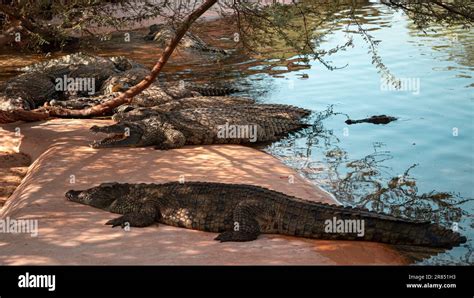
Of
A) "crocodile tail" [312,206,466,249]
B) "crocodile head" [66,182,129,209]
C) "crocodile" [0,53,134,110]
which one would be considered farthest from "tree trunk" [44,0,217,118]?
"crocodile tail" [312,206,466,249]

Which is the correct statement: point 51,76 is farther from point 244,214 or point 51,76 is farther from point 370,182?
point 244,214

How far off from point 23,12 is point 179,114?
3.25 m

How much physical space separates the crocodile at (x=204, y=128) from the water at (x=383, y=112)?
500 millimetres

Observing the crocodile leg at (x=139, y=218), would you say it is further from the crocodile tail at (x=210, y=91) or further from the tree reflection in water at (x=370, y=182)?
the crocodile tail at (x=210, y=91)

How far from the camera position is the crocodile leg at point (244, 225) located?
712 cm

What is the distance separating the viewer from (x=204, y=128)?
11.8 meters

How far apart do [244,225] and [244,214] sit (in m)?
0.14

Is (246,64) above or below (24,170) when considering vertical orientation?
above

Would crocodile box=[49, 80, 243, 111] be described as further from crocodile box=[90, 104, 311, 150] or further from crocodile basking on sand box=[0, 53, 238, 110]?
crocodile box=[90, 104, 311, 150]

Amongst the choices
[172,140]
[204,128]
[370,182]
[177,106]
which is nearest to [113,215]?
[172,140]

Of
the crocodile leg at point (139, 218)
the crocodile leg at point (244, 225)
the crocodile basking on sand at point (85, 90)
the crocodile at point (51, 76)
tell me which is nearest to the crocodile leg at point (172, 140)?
the crocodile basking on sand at point (85, 90)

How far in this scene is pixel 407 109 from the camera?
13109 mm
